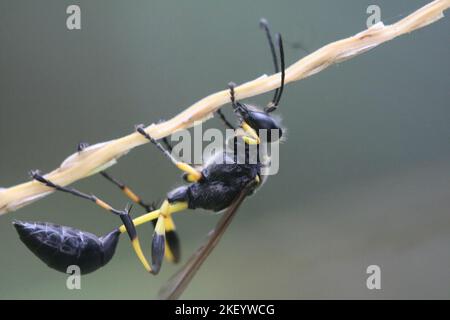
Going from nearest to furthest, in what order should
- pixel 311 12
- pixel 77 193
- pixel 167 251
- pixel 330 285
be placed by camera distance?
pixel 77 193 < pixel 167 251 < pixel 311 12 < pixel 330 285

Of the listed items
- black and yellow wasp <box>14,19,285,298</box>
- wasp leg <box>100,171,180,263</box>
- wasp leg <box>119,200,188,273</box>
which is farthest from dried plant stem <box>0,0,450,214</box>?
wasp leg <box>100,171,180,263</box>

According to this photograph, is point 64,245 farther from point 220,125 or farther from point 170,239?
point 220,125

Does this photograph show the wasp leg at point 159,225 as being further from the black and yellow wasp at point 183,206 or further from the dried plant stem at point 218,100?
the dried plant stem at point 218,100

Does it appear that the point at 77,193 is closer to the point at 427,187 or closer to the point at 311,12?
the point at 311,12

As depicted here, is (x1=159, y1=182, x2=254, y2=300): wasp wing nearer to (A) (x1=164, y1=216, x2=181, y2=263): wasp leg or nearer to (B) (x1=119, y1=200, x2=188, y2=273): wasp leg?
(B) (x1=119, y1=200, x2=188, y2=273): wasp leg

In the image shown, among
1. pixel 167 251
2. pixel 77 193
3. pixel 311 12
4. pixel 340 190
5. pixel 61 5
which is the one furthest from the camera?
pixel 340 190

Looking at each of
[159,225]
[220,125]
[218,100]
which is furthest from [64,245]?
[220,125]

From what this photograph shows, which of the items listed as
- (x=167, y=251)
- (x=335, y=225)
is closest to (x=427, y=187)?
(x=335, y=225)
